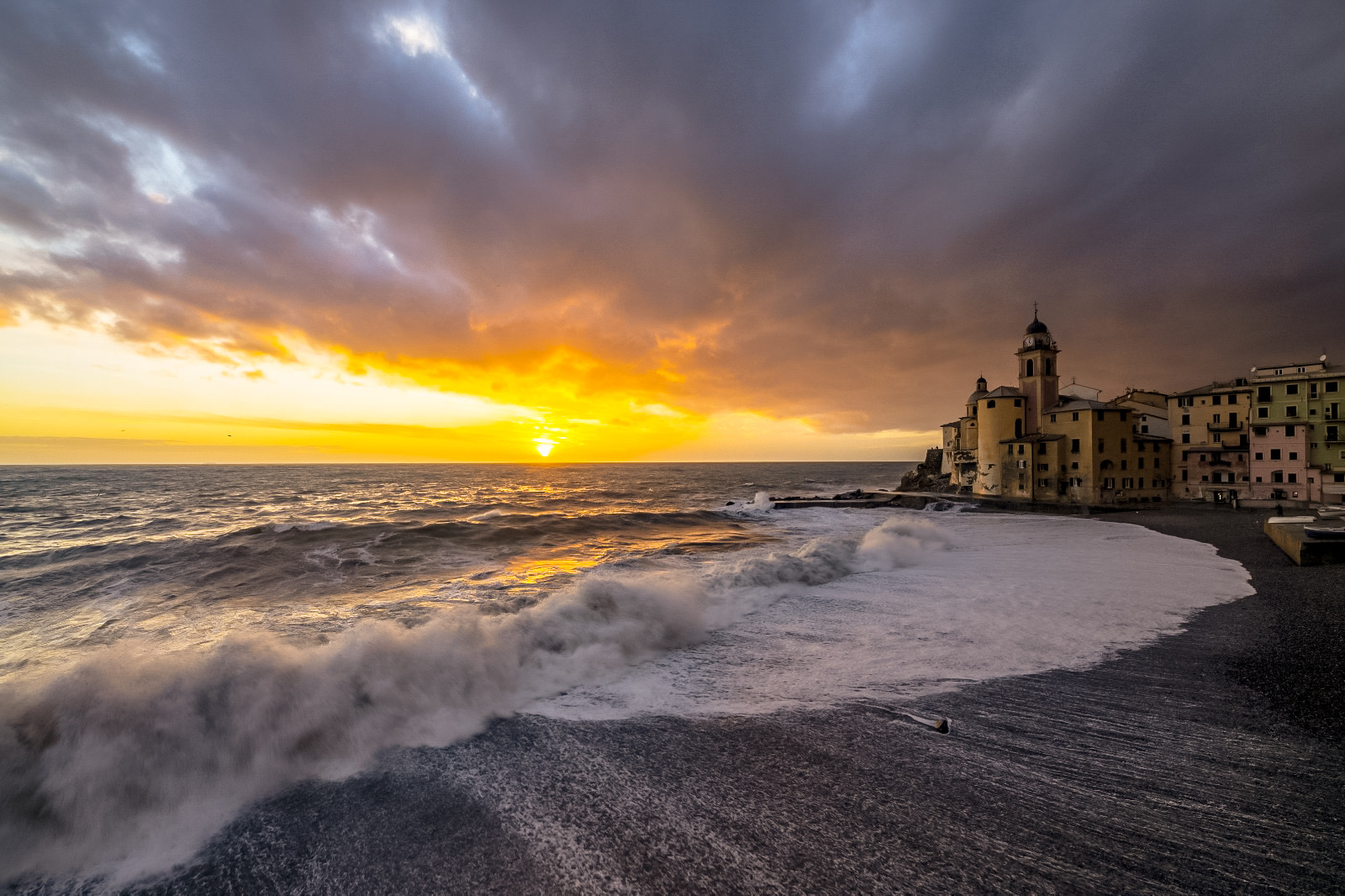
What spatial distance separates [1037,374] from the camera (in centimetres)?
5222

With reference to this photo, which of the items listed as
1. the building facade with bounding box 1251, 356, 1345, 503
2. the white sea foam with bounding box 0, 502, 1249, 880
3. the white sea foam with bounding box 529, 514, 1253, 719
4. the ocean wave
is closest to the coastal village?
the building facade with bounding box 1251, 356, 1345, 503

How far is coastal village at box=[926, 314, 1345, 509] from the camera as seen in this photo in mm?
39688

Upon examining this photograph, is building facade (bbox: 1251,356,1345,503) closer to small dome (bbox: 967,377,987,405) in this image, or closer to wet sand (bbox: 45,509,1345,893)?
small dome (bbox: 967,377,987,405)

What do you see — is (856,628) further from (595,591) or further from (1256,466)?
(1256,466)

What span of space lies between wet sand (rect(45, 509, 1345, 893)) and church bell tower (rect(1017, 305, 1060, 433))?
54.1 meters

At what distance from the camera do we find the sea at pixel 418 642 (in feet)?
16.8

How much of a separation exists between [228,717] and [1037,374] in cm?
6496

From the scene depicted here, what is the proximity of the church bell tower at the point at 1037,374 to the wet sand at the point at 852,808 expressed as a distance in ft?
178

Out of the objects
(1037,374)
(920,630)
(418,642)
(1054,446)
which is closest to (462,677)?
(418,642)

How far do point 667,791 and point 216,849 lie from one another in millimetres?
3980

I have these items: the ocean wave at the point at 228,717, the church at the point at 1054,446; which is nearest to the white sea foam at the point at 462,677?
the ocean wave at the point at 228,717

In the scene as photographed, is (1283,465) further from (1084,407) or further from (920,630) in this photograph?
(920,630)

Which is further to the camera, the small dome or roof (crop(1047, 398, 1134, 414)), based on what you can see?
the small dome

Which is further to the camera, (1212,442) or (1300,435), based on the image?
(1212,442)
